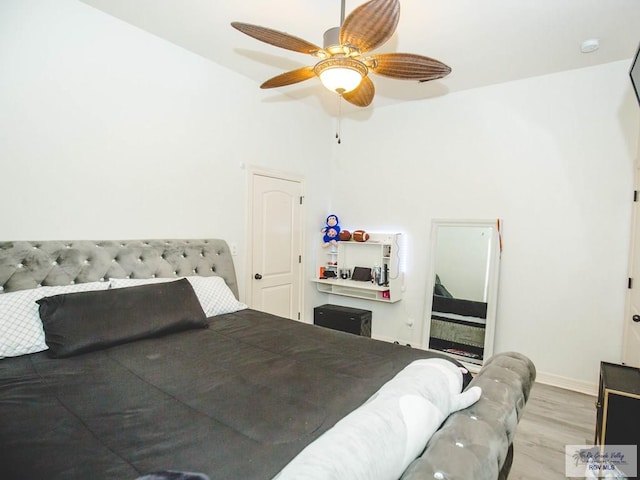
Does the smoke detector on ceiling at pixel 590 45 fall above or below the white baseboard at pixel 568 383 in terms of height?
above

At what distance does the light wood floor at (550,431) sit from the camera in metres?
1.99

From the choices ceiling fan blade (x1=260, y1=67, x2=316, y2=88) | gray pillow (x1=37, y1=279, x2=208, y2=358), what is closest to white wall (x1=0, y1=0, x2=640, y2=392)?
gray pillow (x1=37, y1=279, x2=208, y2=358)

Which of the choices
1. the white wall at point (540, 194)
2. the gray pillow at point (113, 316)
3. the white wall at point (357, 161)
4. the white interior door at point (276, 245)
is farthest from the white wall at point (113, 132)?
the white wall at point (540, 194)

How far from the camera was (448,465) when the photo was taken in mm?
911

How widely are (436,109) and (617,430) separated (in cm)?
319

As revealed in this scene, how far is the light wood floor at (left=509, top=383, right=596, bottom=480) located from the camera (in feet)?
6.53

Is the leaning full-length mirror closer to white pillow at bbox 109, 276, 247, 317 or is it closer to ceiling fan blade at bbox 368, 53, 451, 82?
ceiling fan blade at bbox 368, 53, 451, 82

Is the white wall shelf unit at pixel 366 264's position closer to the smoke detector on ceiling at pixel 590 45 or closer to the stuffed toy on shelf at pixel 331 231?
the stuffed toy on shelf at pixel 331 231

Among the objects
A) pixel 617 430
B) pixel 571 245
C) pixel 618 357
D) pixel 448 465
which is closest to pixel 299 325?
pixel 448 465

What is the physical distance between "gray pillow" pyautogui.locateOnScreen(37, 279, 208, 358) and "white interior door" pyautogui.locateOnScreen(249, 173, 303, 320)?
4.46ft

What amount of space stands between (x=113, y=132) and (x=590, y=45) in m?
3.68

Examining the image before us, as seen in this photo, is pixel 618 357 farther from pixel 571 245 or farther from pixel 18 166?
pixel 18 166

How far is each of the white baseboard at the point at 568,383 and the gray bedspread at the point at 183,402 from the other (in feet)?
6.97

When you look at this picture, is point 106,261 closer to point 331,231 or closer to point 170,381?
point 170,381
